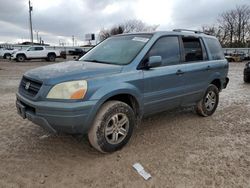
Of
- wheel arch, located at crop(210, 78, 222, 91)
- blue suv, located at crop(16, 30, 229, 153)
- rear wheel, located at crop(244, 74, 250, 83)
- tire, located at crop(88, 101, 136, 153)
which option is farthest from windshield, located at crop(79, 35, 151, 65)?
rear wheel, located at crop(244, 74, 250, 83)

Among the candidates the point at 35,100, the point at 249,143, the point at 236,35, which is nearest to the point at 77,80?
the point at 35,100

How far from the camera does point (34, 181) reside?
289cm

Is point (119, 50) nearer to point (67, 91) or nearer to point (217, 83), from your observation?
point (67, 91)

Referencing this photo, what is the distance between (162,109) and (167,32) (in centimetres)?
138

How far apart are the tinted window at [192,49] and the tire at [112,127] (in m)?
1.78

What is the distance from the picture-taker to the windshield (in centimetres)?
390

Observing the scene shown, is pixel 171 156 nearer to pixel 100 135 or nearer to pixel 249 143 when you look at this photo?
pixel 100 135

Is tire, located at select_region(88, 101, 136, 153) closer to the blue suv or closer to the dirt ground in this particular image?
the blue suv

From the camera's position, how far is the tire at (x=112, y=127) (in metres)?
3.33

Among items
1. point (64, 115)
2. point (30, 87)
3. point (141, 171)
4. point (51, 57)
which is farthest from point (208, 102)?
point (51, 57)

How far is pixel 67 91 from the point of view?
10.1 ft

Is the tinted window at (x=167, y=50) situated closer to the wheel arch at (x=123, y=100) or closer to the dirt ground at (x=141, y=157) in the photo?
Answer: the wheel arch at (x=123, y=100)

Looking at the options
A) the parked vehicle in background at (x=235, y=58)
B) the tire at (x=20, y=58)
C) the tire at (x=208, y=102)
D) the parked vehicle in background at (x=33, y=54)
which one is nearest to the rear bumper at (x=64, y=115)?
the tire at (x=208, y=102)

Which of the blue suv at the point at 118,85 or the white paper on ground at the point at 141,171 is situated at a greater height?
the blue suv at the point at 118,85
